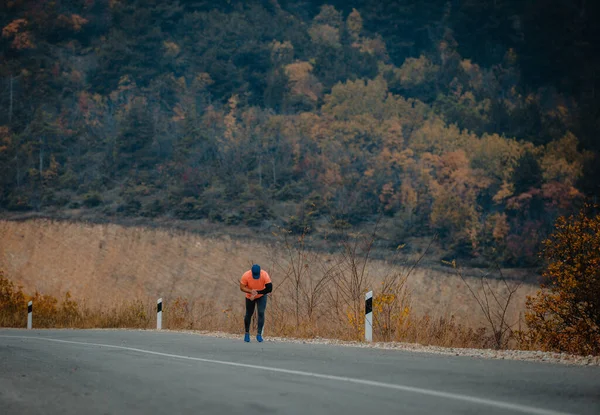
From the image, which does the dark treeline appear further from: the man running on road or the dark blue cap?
the dark blue cap

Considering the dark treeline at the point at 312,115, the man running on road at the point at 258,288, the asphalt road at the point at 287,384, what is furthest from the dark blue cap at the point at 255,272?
the dark treeline at the point at 312,115

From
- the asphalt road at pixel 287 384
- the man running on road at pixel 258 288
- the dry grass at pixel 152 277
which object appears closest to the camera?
the asphalt road at pixel 287 384

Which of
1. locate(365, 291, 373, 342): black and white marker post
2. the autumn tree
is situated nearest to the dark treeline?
the autumn tree

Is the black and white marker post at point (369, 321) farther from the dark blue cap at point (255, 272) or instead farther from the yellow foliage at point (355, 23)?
the yellow foliage at point (355, 23)

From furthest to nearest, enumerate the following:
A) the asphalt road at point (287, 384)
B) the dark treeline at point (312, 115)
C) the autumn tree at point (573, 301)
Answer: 1. the dark treeline at point (312, 115)
2. the autumn tree at point (573, 301)
3. the asphalt road at point (287, 384)

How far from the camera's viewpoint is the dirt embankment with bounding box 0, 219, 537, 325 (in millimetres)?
52784

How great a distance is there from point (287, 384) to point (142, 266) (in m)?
50.0

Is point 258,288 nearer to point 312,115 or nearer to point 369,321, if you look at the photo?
point 369,321

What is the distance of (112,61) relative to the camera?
3922 inches

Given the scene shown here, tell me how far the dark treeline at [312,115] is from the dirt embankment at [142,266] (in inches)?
316

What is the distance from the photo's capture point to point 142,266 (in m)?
59.2

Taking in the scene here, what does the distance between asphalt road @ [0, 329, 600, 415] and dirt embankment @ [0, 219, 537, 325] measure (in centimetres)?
3323

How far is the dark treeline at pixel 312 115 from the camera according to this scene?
71938 mm

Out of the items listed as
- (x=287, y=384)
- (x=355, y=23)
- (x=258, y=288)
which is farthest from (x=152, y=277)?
(x=355, y=23)
